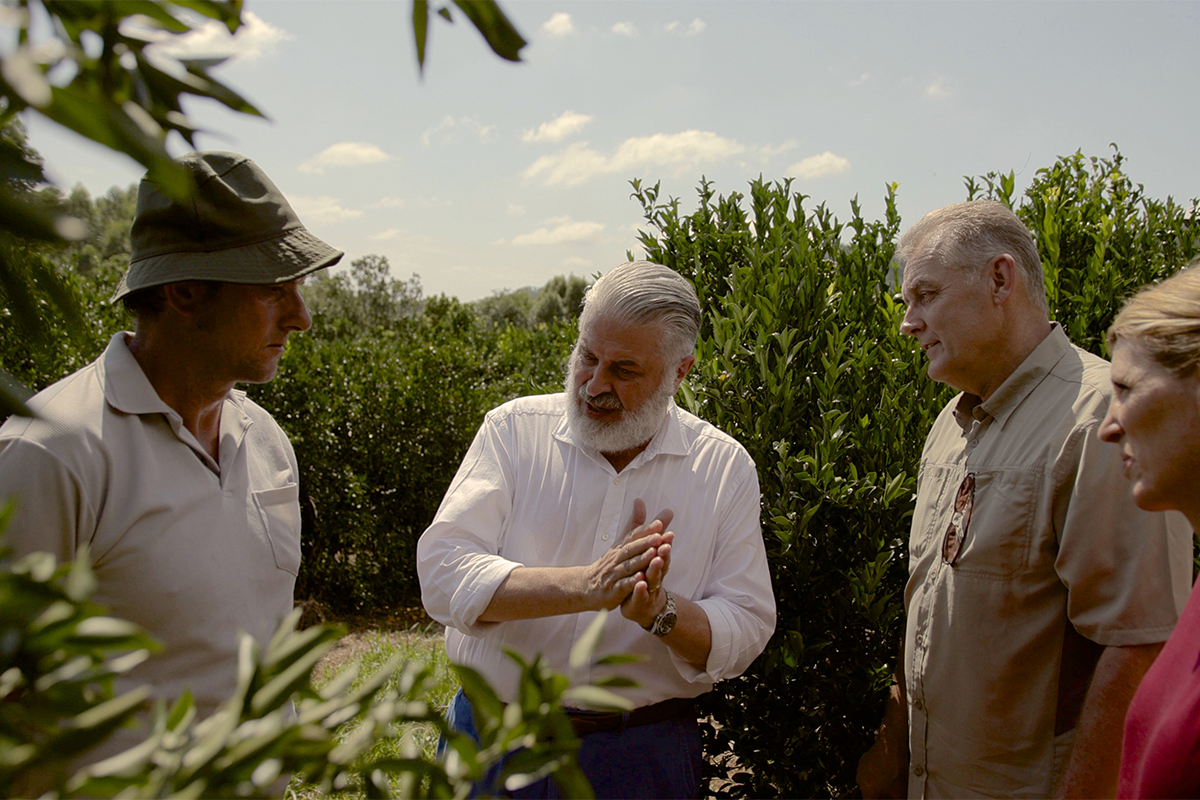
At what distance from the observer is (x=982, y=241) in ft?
8.30

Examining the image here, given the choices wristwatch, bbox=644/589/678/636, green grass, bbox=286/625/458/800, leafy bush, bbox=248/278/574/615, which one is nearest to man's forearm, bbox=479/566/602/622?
wristwatch, bbox=644/589/678/636

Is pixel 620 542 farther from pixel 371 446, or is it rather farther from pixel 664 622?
pixel 371 446

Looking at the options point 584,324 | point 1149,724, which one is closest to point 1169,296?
point 1149,724

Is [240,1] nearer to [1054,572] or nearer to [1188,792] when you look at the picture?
[1188,792]

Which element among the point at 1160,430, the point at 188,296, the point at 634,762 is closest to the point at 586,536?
the point at 634,762

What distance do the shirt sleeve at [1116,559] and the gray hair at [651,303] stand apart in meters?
1.26

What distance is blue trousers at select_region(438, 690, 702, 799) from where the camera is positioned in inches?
96.9

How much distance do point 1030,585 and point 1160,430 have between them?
2.36 feet

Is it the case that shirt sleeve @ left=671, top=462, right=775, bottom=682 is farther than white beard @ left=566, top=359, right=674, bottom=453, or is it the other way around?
white beard @ left=566, top=359, right=674, bottom=453

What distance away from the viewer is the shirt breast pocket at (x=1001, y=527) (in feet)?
7.43

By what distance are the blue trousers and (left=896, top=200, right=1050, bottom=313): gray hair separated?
1723 millimetres

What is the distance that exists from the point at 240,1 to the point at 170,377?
1732 mm

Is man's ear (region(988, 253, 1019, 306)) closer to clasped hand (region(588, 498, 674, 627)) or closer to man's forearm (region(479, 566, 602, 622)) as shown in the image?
clasped hand (region(588, 498, 674, 627))

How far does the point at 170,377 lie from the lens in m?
2.16
